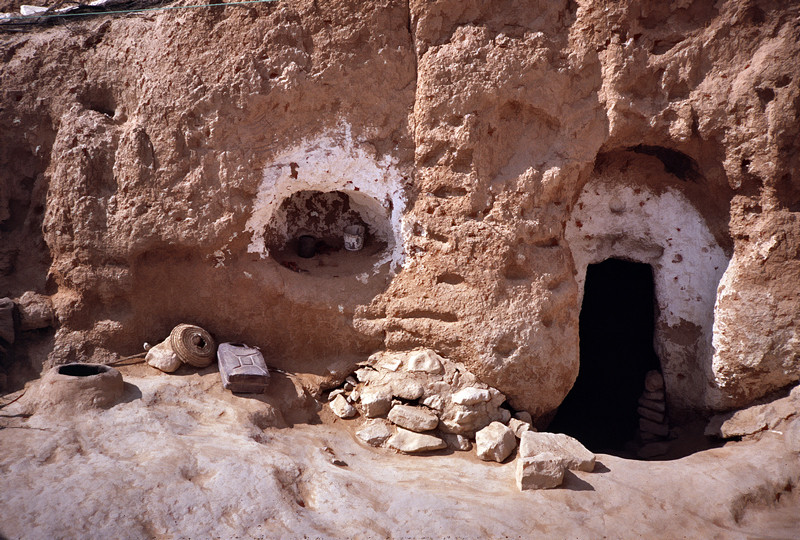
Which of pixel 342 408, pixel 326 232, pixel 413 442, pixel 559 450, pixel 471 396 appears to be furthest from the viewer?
pixel 326 232

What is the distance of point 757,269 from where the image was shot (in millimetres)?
4379

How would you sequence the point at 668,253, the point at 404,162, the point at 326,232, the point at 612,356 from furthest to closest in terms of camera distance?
the point at 612,356
the point at 326,232
the point at 668,253
the point at 404,162

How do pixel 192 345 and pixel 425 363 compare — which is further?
pixel 425 363

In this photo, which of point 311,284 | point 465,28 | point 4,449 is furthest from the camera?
point 311,284

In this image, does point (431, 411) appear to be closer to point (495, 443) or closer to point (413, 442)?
point (413, 442)

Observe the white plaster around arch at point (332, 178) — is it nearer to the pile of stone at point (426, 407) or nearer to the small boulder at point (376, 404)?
the pile of stone at point (426, 407)

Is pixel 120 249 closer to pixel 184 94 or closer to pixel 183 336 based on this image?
pixel 183 336

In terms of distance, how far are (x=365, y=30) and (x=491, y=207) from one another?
1.50 meters

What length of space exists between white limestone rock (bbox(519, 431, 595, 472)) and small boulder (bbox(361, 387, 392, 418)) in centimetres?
94

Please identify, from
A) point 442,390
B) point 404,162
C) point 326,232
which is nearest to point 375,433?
point 442,390

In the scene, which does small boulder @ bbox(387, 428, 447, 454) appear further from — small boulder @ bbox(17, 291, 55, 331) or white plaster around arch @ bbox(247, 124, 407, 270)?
small boulder @ bbox(17, 291, 55, 331)

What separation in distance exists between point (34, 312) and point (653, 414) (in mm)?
4855

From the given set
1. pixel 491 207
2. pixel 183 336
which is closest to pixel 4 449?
pixel 183 336

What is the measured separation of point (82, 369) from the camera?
3.86 meters
